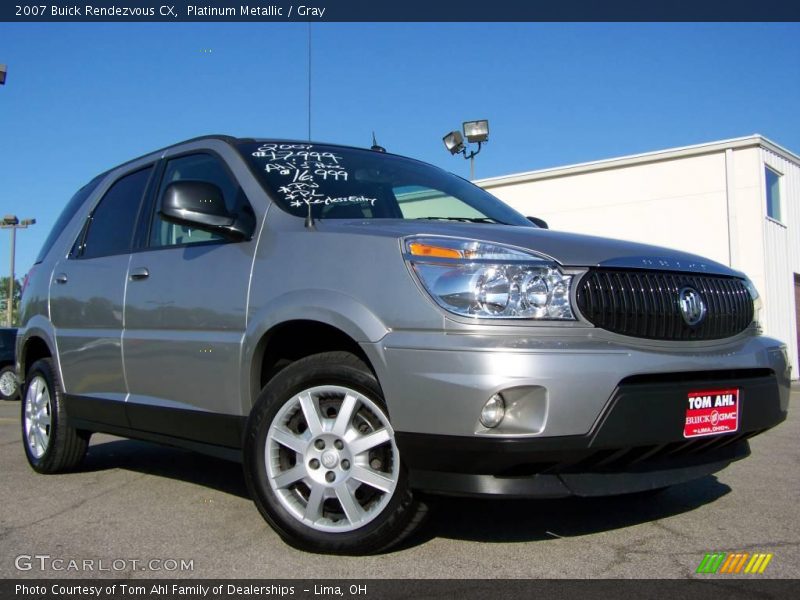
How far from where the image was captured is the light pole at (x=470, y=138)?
58.6 ft

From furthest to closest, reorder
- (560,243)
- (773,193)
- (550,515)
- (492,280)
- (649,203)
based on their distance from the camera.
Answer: (649,203) → (773,193) → (550,515) → (560,243) → (492,280)

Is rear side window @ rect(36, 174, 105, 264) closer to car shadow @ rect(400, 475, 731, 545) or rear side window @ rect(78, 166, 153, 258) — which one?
rear side window @ rect(78, 166, 153, 258)

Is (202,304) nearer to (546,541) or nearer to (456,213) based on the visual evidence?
(456,213)

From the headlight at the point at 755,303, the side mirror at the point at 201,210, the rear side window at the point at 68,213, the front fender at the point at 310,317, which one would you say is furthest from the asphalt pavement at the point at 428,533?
the rear side window at the point at 68,213

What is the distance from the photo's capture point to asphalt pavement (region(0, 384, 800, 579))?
297 centimetres

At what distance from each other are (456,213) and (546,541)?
168 cm

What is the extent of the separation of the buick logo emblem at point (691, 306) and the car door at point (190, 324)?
1.82m

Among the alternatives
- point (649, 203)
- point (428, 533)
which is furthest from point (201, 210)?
point (649, 203)

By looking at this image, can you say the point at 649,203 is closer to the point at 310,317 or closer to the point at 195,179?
the point at 195,179

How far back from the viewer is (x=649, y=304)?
9.84 ft

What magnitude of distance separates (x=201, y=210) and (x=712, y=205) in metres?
15.7

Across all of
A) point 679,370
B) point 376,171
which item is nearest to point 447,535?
point 679,370

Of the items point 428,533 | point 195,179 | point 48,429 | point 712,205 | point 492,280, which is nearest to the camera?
point 492,280

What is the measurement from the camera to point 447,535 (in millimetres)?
3381
